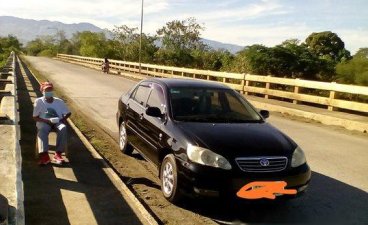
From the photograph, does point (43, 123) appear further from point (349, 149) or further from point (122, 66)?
point (122, 66)

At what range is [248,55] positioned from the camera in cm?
2408

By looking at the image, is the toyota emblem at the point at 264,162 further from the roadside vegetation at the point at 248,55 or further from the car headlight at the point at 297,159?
the roadside vegetation at the point at 248,55

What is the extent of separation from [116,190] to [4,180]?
1.58m

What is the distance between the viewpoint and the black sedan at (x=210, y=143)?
4461mm

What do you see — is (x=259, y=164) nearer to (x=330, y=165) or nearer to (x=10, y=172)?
(x=10, y=172)

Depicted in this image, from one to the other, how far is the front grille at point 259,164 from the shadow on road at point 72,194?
4.14 ft

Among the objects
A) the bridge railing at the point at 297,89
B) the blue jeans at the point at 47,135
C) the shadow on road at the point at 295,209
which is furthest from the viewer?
the bridge railing at the point at 297,89

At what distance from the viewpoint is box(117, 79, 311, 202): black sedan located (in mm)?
4461

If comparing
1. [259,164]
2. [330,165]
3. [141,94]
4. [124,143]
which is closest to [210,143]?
[259,164]

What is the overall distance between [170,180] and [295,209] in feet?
5.01

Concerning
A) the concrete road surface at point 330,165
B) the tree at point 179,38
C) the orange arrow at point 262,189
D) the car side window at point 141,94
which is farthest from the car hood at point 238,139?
the tree at point 179,38

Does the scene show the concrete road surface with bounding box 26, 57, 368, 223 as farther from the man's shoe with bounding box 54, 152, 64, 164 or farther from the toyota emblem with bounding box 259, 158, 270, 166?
the man's shoe with bounding box 54, 152, 64, 164

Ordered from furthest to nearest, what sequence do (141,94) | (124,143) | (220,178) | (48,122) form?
1. (124,143)
2. (141,94)
3. (48,122)
4. (220,178)

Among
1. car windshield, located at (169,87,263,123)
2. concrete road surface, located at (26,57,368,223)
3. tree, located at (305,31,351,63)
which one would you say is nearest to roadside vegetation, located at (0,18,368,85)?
tree, located at (305,31,351,63)
